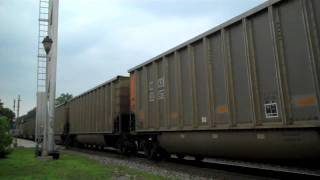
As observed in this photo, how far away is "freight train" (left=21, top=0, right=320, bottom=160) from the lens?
250 inches

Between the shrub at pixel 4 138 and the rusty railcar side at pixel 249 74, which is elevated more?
the rusty railcar side at pixel 249 74

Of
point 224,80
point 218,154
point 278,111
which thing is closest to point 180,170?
point 218,154

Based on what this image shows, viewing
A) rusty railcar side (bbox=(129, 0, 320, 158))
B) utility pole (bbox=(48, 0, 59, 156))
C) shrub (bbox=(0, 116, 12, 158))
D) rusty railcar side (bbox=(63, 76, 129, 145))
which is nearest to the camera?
rusty railcar side (bbox=(129, 0, 320, 158))

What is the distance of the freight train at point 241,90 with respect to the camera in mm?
6352

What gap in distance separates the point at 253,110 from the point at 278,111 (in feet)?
2.23

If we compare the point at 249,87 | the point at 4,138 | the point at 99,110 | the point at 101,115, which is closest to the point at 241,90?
the point at 249,87

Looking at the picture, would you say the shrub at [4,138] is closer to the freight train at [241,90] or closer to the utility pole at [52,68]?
the utility pole at [52,68]

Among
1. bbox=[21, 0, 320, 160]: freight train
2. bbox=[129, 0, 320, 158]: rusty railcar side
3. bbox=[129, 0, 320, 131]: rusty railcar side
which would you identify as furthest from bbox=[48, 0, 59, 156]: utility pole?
bbox=[129, 0, 320, 158]: rusty railcar side

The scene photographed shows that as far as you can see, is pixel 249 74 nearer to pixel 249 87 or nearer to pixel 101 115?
pixel 249 87

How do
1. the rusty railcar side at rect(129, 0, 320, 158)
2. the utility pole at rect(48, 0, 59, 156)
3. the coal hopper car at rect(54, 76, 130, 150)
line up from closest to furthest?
1. the rusty railcar side at rect(129, 0, 320, 158)
2. the utility pole at rect(48, 0, 59, 156)
3. the coal hopper car at rect(54, 76, 130, 150)

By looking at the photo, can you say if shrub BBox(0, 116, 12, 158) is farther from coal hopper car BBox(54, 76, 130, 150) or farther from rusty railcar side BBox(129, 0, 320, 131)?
rusty railcar side BBox(129, 0, 320, 131)

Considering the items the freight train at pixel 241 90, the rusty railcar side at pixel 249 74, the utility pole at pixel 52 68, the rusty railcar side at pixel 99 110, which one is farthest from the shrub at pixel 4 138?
the rusty railcar side at pixel 249 74

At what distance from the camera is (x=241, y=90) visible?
7.91 meters

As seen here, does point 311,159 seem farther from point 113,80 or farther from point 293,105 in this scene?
point 113,80
